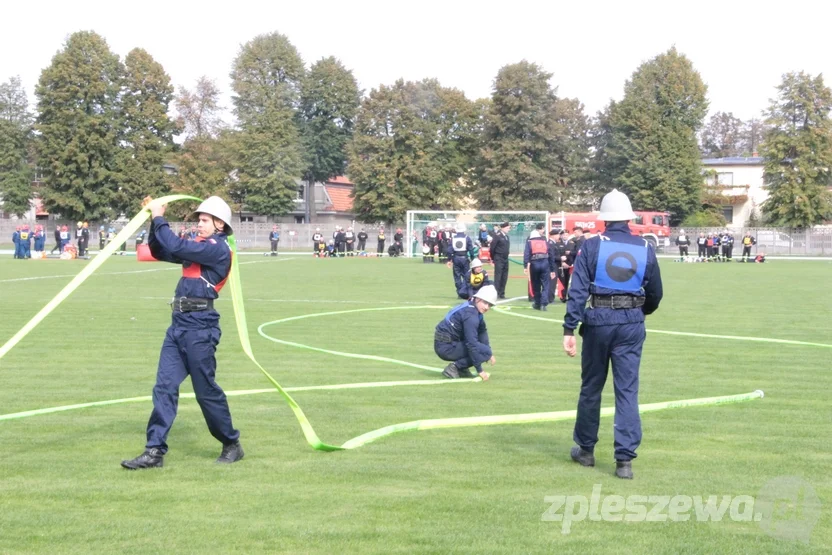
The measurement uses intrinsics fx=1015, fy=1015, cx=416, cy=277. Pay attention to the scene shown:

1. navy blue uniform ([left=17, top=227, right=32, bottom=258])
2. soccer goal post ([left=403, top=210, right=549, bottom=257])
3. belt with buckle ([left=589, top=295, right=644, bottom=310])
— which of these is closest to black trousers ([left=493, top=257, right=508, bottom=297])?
belt with buckle ([left=589, top=295, right=644, bottom=310])

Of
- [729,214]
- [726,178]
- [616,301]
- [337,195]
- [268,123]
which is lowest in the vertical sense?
[616,301]

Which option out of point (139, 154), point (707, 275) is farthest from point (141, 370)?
point (139, 154)

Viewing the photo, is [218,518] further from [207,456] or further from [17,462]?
[17,462]

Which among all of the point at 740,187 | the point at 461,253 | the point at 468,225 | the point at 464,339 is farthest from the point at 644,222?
the point at 464,339

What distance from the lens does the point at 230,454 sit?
7.35 metres

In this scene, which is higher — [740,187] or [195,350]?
[740,187]

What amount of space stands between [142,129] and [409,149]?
2084 cm

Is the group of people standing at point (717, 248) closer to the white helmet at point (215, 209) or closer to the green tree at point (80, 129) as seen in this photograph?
the green tree at point (80, 129)

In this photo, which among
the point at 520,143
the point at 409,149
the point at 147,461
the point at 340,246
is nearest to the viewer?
the point at 147,461

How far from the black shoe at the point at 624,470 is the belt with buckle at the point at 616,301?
41.9 inches

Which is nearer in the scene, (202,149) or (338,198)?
(202,149)

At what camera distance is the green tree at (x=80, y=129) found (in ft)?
251

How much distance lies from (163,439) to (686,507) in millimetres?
3577

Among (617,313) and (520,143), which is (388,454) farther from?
(520,143)
